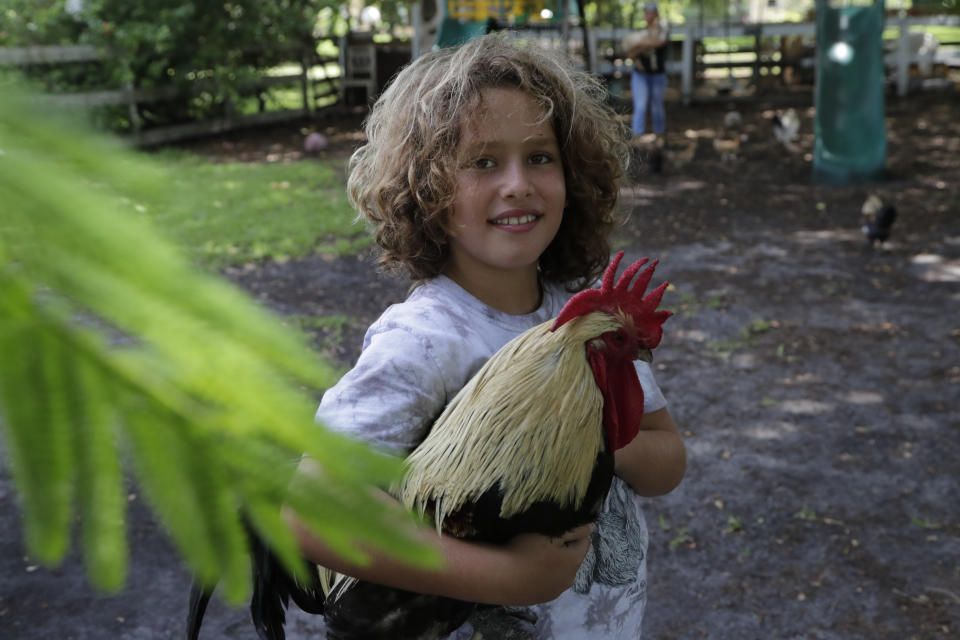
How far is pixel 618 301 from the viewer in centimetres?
179

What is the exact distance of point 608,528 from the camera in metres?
1.86

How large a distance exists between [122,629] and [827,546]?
303 centimetres

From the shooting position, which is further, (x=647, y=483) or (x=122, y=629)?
(x=122, y=629)

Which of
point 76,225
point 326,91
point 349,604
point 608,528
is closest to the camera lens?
point 76,225

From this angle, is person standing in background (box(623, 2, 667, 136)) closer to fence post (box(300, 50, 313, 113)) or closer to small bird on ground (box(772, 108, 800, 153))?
small bird on ground (box(772, 108, 800, 153))

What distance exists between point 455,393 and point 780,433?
12.1 ft

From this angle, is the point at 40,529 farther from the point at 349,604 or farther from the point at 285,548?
the point at 349,604

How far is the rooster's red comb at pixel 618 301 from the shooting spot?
67.2 inches

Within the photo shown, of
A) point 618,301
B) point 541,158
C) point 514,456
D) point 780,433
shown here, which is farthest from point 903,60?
point 514,456

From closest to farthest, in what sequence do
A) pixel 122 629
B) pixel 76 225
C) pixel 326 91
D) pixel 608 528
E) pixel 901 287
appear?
pixel 76 225 → pixel 608 528 → pixel 122 629 → pixel 901 287 → pixel 326 91

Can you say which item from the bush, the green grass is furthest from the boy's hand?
the green grass

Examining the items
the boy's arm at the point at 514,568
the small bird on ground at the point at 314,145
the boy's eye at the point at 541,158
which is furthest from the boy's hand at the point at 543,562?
the small bird on ground at the point at 314,145

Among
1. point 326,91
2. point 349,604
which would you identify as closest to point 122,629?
point 349,604

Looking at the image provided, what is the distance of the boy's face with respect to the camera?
181 cm
